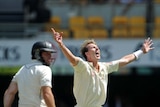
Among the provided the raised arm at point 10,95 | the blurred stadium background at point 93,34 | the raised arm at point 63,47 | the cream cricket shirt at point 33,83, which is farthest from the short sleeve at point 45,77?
the blurred stadium background at point 93,34

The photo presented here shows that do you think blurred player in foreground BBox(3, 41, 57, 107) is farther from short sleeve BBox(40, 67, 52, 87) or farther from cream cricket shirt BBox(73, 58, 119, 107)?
cream cricket shirt BBox(73, 58, 119, 107)

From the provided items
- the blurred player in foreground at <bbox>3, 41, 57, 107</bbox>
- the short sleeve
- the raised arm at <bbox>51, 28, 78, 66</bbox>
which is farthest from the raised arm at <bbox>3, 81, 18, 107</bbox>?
the raised arm at <bbox>51, 28, 78, 66</bbox>

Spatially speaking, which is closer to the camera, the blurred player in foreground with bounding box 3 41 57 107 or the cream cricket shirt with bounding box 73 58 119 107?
the blurred player in foreground with bounding box 3 41 57 107

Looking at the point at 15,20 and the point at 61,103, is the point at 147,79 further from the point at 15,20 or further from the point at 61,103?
the point at 15,20

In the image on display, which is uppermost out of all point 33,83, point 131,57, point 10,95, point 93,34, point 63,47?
point 63,47

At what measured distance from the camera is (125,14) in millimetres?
20750

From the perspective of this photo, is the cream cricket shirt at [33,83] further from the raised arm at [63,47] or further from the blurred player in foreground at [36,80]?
the raised arm at [63,47]

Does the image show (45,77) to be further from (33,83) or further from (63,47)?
(63,47)

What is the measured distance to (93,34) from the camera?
1894cm

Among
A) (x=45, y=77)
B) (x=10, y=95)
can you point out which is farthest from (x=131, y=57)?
(x=10, y=95)

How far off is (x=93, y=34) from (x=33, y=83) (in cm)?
1162

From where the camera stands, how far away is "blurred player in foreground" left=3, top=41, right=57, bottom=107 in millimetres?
7332

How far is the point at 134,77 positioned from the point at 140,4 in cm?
287

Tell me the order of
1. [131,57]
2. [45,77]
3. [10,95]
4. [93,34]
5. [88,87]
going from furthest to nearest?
1. [93,34]
2. [131,57]
3. [88,87]
4. [10,95]
5. [45,77]
